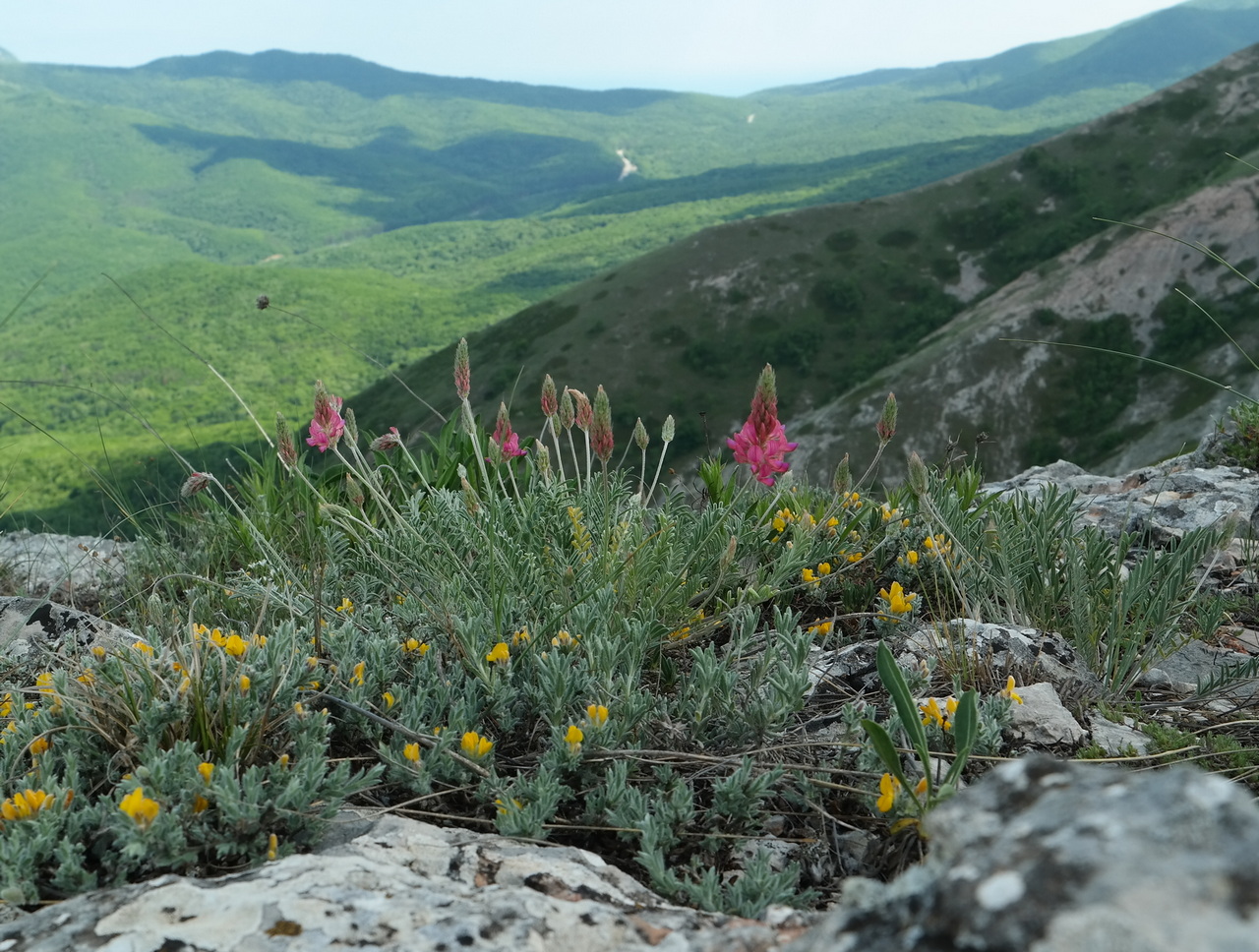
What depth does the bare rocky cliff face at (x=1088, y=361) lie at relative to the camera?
5772cm

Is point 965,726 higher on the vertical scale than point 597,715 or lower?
higher

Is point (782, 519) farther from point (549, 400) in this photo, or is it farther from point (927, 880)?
point (927, 880)

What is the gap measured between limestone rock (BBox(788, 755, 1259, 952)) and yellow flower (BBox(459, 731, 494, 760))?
1.25 m

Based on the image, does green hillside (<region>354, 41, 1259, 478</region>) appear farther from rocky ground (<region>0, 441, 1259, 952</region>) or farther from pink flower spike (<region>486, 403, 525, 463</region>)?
rocky ground (<region>0, 441, 1259, 952</region>)

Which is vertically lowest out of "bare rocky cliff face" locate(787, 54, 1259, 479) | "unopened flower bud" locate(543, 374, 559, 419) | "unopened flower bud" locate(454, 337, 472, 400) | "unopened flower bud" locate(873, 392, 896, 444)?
"bare rocky cliff face" locate(787, 54, 1259, 479)

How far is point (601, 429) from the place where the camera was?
3557mm

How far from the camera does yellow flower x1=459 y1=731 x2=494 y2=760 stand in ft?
7.75

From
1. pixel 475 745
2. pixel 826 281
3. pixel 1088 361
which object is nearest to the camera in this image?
pixel 475 745

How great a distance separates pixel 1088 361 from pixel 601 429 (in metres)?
67.5

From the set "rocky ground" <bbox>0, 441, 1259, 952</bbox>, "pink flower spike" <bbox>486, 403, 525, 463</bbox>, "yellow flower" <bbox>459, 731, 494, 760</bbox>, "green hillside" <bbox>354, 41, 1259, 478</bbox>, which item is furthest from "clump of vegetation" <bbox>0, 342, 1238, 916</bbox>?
"green hillside" <bbox>354, 41, 1259, 478</bbox>

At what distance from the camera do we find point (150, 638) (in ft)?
9.61

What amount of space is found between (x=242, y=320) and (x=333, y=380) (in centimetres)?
3890

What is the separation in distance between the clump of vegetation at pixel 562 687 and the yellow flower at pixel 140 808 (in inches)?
0.5

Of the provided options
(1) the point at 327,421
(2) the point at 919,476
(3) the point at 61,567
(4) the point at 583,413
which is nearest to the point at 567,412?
(4) the point at 583,413
